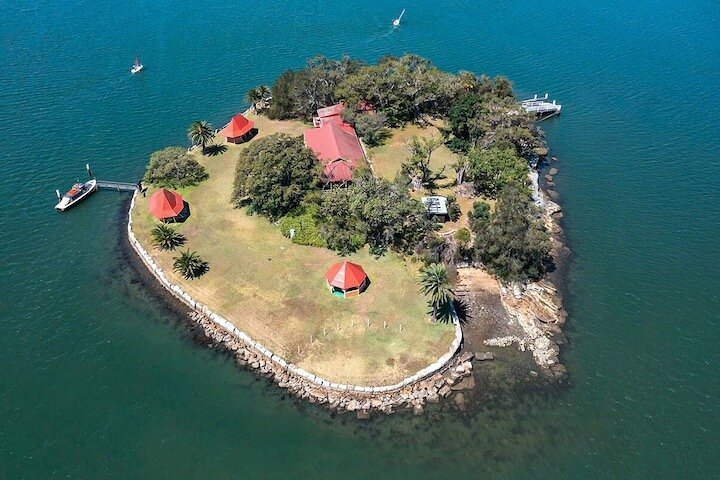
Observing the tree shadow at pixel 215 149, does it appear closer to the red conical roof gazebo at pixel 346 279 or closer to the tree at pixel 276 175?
the tree at pixel 276 175

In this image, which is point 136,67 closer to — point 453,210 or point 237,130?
point 237,130

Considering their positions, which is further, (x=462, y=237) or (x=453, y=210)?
(x=453, y=210)

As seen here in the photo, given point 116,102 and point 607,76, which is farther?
point 607,76

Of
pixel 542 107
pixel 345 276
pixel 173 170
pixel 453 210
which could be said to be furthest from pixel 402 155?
pixel 173 170

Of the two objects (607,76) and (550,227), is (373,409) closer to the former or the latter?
(550,227)

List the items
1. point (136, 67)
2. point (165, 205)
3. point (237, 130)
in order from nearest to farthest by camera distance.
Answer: point (165, 205) → point (237, 130) → point (136, 67)

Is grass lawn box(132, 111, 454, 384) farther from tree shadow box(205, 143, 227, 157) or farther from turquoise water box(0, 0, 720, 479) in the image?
tree shadow box(205, 143, 227, 157)

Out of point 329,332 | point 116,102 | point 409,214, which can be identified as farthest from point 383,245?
point 116,102
